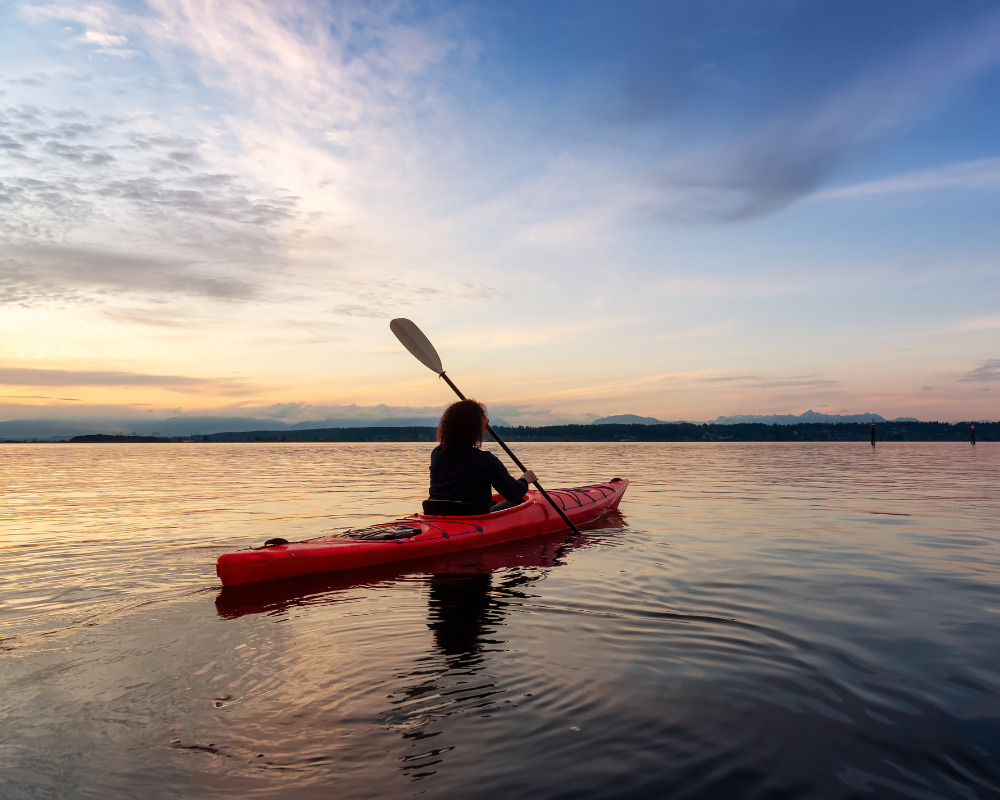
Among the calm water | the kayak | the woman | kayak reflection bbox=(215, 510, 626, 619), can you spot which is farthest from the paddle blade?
the calm water

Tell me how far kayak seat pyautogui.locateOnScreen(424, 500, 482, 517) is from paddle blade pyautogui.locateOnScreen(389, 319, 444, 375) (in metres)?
3.00

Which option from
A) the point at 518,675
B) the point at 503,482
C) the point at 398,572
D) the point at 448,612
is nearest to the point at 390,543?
the point at 398,572

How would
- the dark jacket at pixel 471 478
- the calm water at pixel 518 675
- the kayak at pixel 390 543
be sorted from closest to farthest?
the calm water at pixel 518 675 → the kayak at pixel 390 543 → the dark jacket at pixel 471 478

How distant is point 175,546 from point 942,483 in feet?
69.3

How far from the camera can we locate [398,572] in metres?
7.27

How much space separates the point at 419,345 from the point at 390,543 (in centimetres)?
439

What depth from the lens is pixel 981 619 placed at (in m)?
5.10

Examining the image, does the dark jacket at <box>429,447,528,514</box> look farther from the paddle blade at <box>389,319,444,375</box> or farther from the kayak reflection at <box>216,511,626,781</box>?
the paddle blade at <box>389,319,444,375</box>

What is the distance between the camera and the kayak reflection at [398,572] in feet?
19.6

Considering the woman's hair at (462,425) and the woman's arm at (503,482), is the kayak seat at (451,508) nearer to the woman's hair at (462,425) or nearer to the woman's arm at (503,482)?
the woman's arm at (503,482)

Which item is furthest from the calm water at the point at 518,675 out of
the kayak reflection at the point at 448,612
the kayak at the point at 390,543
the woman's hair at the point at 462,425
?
the woman's hair at the point at 462,425

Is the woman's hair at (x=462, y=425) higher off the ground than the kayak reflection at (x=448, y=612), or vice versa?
the woman's hair at (x=462, y=425)

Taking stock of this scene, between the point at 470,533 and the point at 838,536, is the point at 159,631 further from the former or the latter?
the point at 838,536

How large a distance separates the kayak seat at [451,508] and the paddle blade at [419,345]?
3.00 metres
